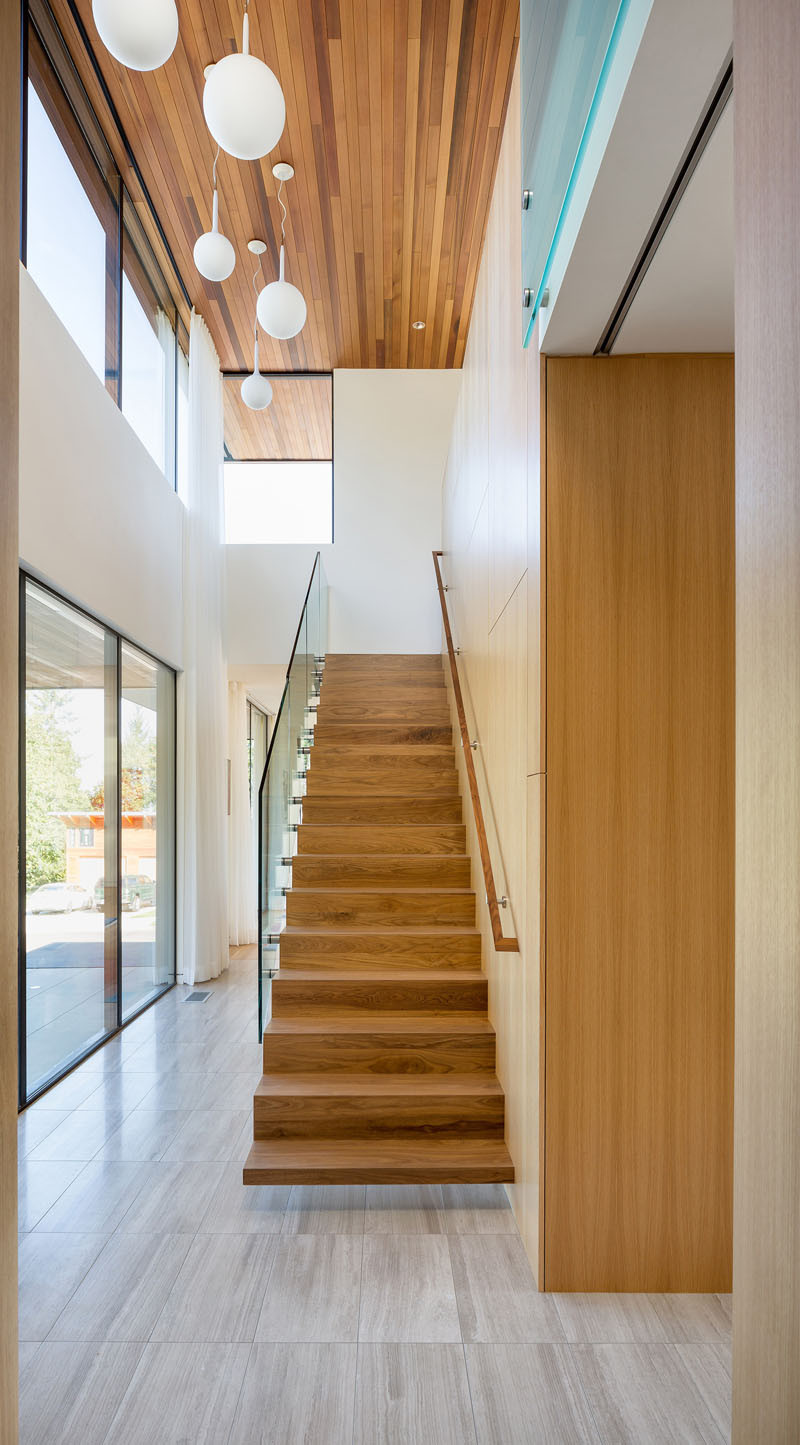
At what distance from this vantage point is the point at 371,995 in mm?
4125

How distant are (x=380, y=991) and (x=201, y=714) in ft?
12.2

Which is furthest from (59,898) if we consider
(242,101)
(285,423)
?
(285,423)

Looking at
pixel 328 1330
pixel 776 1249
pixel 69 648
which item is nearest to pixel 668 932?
pixel 328 1330

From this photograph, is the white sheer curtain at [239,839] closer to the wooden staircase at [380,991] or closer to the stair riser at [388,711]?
the stair riser at [388,711]

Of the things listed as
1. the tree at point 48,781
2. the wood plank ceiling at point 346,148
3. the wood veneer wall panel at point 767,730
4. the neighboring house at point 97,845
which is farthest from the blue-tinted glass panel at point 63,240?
the wood veneer wall panel at point 767,730

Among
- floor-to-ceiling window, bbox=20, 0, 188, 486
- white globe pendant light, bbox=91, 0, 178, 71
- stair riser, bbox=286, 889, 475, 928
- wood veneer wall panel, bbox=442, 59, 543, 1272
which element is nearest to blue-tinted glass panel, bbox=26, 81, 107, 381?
floor-to-ceiling window, bbox=20, 0, 188, 486

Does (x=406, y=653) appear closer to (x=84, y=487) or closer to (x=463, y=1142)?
(x=84, y=487)

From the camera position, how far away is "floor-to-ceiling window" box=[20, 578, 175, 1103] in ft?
14.5

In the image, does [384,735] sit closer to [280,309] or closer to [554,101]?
[280,309]

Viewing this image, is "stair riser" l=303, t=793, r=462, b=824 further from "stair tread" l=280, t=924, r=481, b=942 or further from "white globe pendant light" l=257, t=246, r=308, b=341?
"white globe pendant light" l=257, t=246, r=308, b=341

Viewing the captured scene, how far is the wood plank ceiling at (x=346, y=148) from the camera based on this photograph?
4660 mm

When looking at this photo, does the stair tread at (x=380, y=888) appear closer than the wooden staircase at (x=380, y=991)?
No

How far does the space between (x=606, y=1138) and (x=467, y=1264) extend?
62 cm

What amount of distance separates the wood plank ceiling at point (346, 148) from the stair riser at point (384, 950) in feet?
14.7
